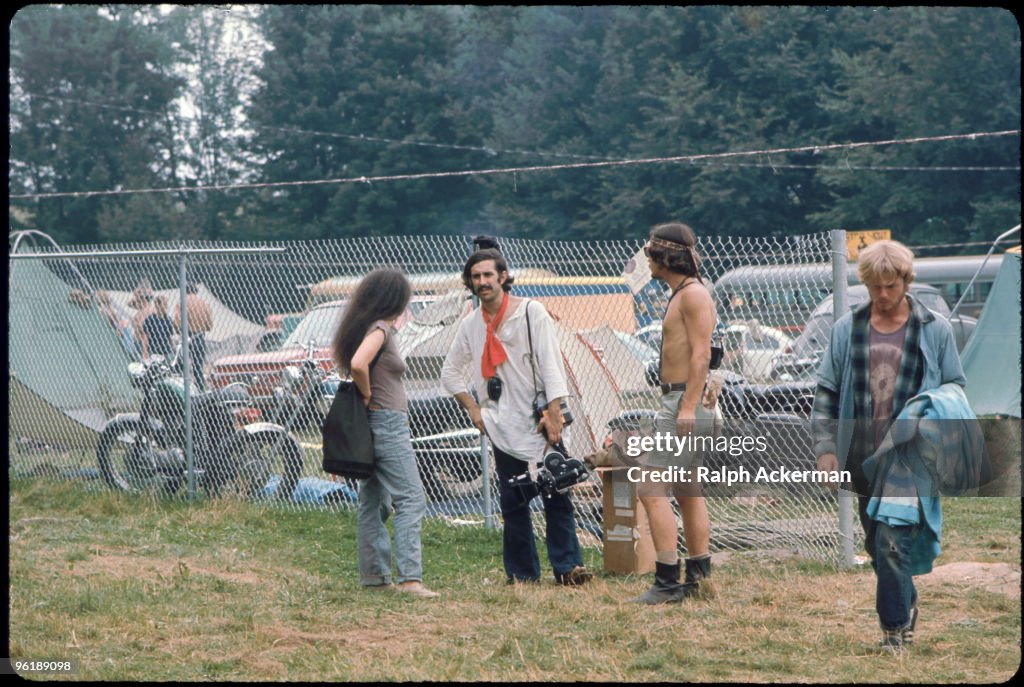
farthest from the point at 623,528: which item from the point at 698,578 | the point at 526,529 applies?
the point at 698,578

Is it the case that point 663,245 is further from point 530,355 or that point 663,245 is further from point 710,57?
point 710,57

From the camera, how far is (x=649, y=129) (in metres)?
43.0

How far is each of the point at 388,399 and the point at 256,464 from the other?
3.67 m

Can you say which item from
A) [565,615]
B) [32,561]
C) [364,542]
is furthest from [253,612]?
[32,561]

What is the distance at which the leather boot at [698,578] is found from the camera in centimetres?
624

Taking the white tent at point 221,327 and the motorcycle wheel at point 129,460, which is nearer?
the motorcycle wheel at point 129,460

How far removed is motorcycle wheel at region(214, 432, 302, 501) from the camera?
33.2 ft

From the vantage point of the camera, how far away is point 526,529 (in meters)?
6.84

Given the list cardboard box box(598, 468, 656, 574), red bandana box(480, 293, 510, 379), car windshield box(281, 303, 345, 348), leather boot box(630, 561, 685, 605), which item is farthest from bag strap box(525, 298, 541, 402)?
car windshield box(281, 303, 345, 348)

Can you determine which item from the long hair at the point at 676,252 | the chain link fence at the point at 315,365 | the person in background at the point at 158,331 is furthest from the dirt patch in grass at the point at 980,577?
the person in background at the point at 158,331

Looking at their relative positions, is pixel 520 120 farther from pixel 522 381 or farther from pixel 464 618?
pixel 464 618

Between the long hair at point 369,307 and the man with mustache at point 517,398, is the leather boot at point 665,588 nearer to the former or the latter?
the man with mustache at point 517,398

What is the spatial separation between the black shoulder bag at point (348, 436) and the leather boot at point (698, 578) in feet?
5.57

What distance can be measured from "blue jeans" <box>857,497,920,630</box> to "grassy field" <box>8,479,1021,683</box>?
0.54 ft
